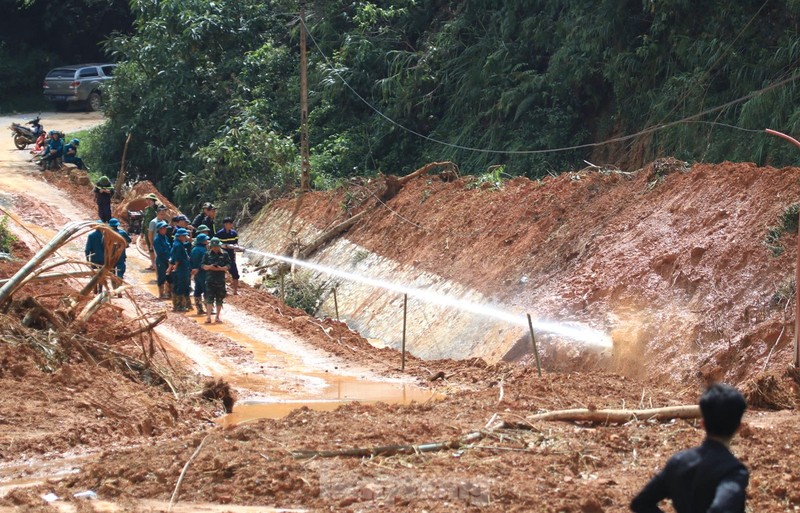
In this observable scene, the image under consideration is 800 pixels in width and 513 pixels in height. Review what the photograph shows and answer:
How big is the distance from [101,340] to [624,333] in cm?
668

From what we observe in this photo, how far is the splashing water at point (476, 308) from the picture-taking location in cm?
1538

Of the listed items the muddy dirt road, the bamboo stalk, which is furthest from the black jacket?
the bamboo stalk

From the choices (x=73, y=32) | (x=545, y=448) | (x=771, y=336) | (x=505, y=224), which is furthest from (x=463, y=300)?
(x=73, y=32)

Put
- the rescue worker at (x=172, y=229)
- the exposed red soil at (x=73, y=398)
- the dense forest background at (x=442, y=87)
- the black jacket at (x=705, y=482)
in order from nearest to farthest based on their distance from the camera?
the black jacket at (x=705, y=482), the exposed red soil at (x=73, y=398), the rescue worker at (x=172, y=229), the dense forest background at (x=442, y=87)

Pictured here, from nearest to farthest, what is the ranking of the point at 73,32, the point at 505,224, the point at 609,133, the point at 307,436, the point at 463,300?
the point at 307,436 < the point at 463,300 < the point at 505,224 < the point at 609,133 < the point at 73,32

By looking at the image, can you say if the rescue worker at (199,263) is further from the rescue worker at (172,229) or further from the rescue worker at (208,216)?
the rescue worker at (208,216)

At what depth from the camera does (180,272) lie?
66.1 ft

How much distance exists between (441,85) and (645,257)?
686 inches

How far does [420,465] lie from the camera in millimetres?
8430

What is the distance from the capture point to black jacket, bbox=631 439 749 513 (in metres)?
4.57

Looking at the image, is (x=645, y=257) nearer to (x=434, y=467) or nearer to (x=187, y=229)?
(x=434, y=467)

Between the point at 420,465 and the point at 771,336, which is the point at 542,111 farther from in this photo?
the point at 420,465

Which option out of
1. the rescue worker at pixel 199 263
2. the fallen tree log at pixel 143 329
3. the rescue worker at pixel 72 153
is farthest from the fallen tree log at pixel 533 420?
the rescue worker at pixel 72 153

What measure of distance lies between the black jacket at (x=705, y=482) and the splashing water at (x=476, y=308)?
10.2 m
